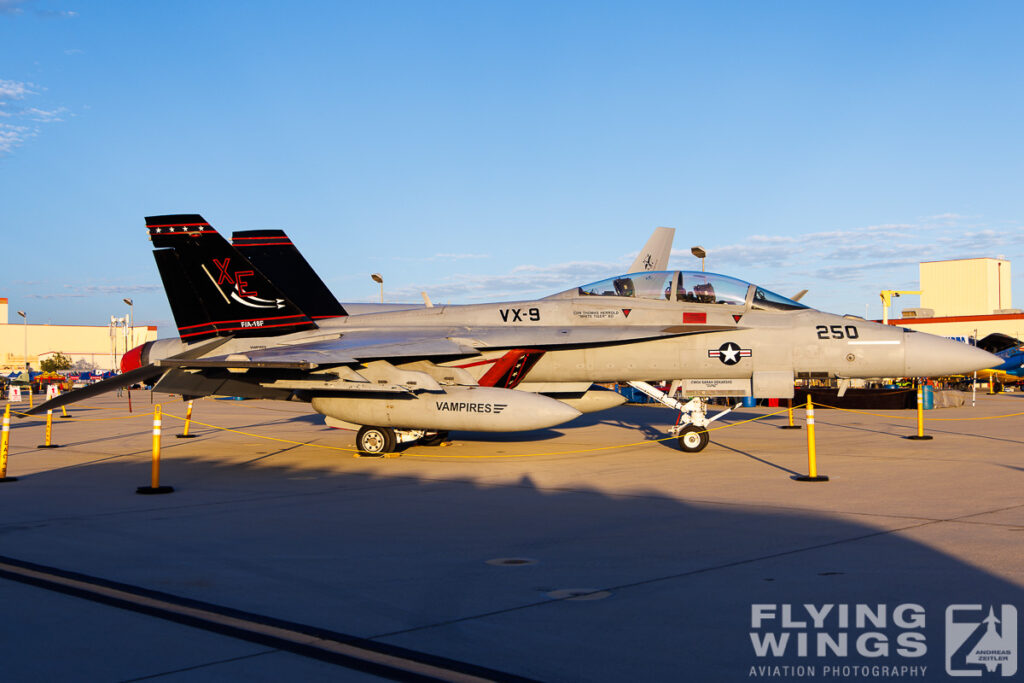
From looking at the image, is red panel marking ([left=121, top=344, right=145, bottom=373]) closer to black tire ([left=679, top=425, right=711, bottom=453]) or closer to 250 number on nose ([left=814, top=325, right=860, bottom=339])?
black tire ([left=679, top=425, right=711, bottom=453])

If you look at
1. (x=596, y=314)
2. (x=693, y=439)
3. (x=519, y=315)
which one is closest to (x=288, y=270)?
(x=519, y=315)

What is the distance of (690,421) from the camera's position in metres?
14.9

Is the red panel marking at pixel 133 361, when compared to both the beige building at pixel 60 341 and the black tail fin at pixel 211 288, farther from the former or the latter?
the beige building at pixel 60 341

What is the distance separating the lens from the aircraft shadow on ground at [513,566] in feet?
14.8

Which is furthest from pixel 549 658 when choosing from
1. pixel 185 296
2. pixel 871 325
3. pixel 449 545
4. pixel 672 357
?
pixel 185 296

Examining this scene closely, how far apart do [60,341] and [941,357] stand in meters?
129

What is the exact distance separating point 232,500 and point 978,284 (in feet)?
265

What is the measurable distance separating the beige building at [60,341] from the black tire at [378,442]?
107575 mm

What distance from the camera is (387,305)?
17359mm

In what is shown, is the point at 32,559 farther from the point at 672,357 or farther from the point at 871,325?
the point at 871,325

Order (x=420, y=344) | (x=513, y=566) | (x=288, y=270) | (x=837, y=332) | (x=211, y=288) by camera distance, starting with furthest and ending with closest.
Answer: (x=288, y=270) < (x=211, y=288) < (x=420, y=344) < (x=837, y=332) < (x=513, y=566)

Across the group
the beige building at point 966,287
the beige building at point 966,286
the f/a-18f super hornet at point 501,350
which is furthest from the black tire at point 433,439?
the beige building at point 966,286

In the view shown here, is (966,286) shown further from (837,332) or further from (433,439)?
(433,439)

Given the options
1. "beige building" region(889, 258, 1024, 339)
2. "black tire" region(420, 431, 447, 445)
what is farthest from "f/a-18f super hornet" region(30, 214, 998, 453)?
"beige building" region(889, 258, 1024, 339)
